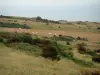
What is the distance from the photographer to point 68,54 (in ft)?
92.9

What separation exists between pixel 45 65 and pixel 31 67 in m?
1.74

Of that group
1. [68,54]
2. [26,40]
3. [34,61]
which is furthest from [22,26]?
[34,61]

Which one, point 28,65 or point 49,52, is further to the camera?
point 49,52

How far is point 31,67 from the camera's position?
67.4 ft

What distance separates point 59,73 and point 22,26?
5425 cm

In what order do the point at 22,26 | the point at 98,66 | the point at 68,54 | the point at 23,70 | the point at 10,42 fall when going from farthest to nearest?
the point at 22,26 → the point at 10,42 → the point at 68,54 → the point at 98,66 → the point at 23,70

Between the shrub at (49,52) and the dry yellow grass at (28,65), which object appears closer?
the dry yellow grass at (28,65)

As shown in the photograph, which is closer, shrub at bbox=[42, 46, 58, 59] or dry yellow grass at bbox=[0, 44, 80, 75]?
dry yellow grass at bbox=[0, 44, 80, 75]

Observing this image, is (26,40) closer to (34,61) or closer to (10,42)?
(10,42)

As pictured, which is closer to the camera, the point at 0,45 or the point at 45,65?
the point at 45,65

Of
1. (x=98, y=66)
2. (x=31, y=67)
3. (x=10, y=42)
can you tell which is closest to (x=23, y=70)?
(x=31, y=67)

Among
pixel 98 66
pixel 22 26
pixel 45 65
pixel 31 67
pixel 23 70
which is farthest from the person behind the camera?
pixel 22 26

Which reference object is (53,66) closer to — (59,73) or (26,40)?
(59,73)

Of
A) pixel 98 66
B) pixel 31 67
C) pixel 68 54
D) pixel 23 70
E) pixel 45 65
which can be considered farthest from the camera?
pixel 68 54
